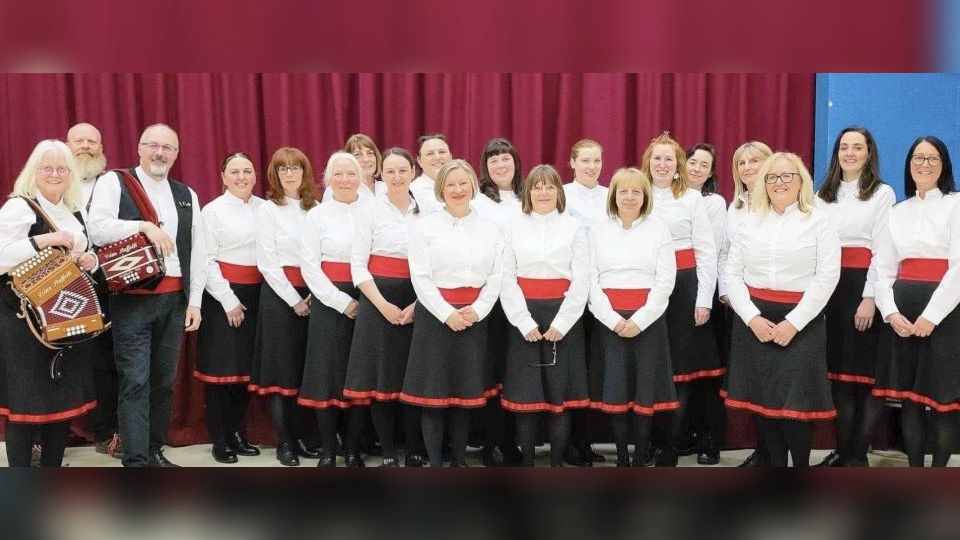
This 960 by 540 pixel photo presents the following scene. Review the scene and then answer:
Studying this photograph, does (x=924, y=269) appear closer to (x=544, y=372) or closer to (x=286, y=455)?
(x=544, y=372)

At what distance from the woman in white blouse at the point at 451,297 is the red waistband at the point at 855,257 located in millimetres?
1510

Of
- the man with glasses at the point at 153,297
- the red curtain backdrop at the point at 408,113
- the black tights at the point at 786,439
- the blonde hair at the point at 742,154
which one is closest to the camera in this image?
the black tights at the point at 786,439

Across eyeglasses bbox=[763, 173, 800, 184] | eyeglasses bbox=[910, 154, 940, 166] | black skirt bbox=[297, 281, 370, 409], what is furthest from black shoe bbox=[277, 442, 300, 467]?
eyeglasses bbox=[910, 154, 940, 166]

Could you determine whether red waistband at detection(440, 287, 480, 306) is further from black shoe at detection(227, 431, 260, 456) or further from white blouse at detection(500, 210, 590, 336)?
black shoe at detection(227, 431, 260, 456)

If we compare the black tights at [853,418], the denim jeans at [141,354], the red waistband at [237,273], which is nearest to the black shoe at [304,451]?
the denim jeans at [141,354]

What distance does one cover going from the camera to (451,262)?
11.2 ft

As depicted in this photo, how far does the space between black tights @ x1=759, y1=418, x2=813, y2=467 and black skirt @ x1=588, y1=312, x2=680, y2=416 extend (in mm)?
386

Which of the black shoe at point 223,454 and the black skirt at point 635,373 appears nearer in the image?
the black skirt at point 635,373

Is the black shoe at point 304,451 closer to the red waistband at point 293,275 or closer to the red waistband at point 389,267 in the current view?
the red waistband at point 293,275

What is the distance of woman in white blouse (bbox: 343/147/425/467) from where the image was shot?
3588mm

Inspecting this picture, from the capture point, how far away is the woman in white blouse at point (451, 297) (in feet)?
11.2

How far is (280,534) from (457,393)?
200 cm

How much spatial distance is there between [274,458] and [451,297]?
1.40 meters
